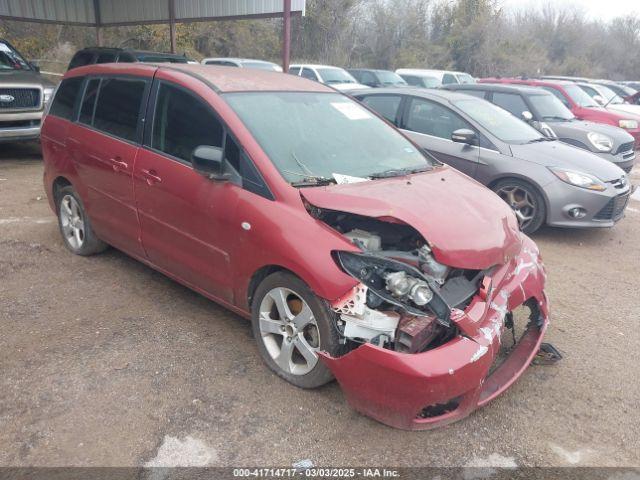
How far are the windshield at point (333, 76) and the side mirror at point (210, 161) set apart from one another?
43.0 ft

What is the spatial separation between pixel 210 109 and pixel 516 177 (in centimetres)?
405

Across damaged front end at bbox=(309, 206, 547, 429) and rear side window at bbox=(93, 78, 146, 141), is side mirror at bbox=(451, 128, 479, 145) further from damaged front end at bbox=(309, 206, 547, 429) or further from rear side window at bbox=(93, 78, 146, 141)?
rear side window at bbox=(93, 78, 146, 141)

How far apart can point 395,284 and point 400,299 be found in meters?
0.08

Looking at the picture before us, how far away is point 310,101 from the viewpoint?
379 centimetres

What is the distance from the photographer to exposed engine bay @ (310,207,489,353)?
2535 mm

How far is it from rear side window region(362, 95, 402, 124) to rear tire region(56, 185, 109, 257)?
3.98 m

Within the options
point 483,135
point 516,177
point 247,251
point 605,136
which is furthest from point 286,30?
point 247,251

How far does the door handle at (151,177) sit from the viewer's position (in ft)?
11.7

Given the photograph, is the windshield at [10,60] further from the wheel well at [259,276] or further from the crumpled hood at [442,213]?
the crumpled hood at [442,213]

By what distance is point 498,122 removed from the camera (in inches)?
260

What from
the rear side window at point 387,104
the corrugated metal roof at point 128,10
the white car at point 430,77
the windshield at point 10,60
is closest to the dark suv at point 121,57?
the windshield at point 10,60

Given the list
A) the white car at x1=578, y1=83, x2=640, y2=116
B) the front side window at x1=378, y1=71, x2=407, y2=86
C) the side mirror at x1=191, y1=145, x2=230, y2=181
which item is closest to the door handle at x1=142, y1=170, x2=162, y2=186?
the side mirror at x1=191, y1=145, x2=230, y2=181

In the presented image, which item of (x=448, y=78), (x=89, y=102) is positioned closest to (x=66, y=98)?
(x=89, y=102)

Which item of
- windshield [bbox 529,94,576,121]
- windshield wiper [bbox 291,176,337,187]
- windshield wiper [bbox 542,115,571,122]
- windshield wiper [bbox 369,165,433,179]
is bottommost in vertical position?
windshield wiper [bbox 542,115,571,122]
